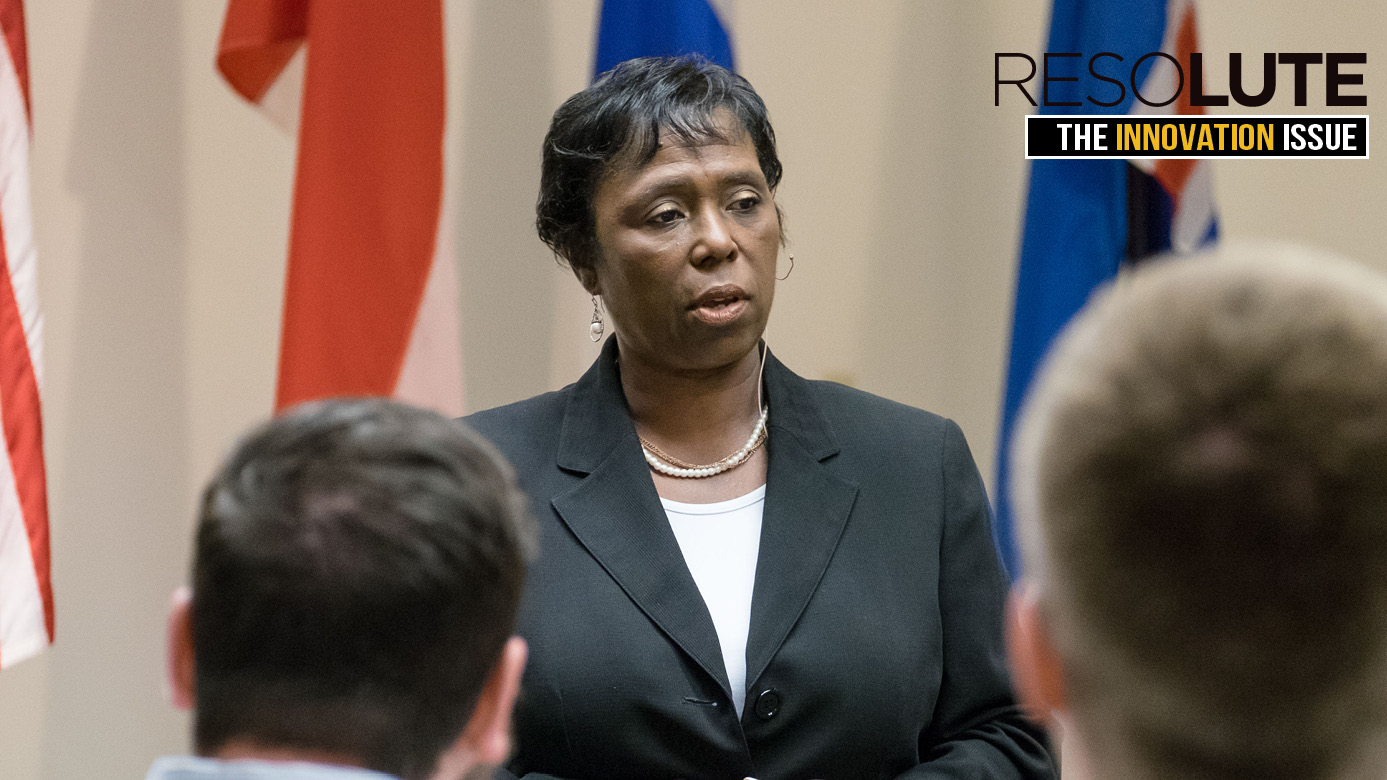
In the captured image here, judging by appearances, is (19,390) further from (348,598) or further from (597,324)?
(348,598)

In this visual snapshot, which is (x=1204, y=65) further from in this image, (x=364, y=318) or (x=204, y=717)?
(x=204, y=717)

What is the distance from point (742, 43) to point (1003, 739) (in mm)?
1933

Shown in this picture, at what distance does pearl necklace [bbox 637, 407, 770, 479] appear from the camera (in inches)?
71.6

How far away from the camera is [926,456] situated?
5.96ft

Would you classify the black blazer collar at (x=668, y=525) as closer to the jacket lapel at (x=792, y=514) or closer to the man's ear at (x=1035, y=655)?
the jacket lapel at (x=792, y=514)

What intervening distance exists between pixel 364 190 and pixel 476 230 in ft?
1.47

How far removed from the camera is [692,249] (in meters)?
1.78

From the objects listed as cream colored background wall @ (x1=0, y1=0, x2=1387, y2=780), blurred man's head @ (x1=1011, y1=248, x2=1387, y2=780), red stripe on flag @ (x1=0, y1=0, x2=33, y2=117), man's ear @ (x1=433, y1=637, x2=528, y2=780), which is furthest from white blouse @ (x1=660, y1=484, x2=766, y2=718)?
red stripe on flag @ (x1=0, y1=0, x2=33, y2=117)

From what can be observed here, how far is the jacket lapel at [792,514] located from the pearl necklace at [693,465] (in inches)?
1.0

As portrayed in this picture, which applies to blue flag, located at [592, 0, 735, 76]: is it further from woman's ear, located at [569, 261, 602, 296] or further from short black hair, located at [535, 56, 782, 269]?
woman's ear, located at [569, 261, 602, 296]

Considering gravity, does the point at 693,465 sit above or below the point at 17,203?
below

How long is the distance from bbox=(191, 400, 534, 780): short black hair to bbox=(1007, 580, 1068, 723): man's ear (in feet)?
1.07

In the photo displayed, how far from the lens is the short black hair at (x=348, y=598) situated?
79cm

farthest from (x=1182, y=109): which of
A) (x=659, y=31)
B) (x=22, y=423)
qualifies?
(x=22, y=423)
